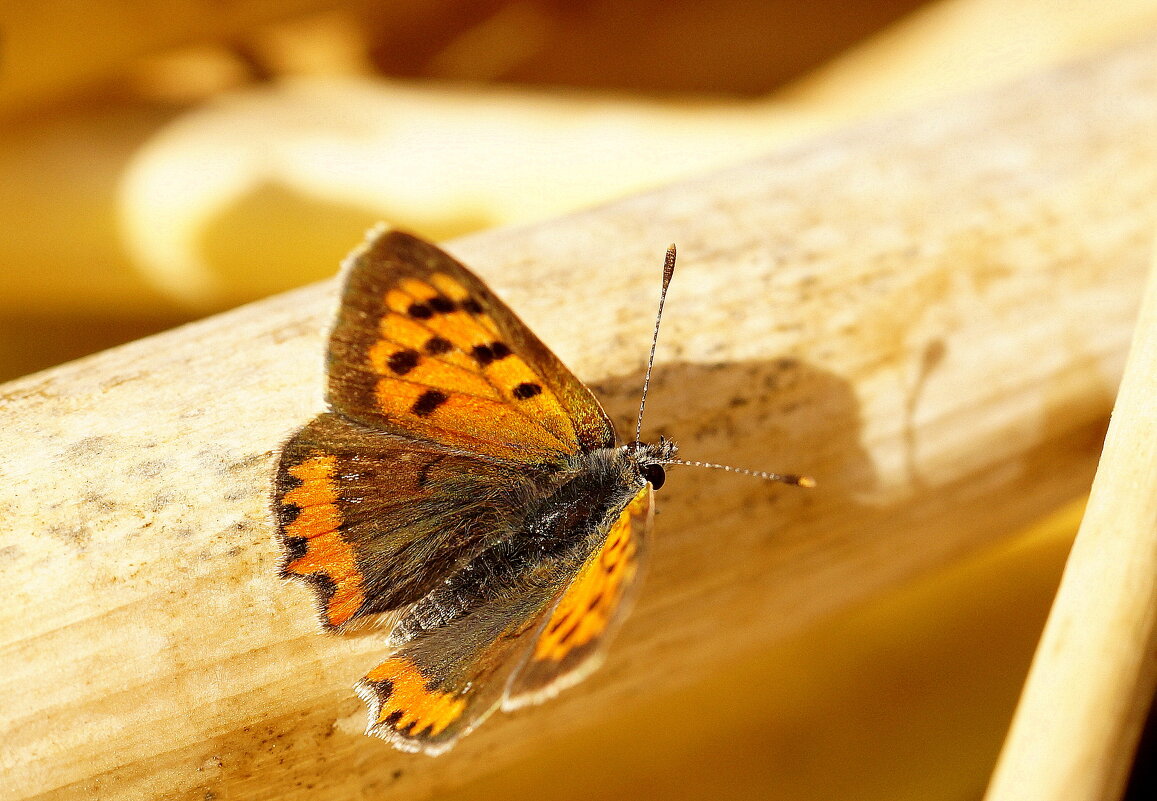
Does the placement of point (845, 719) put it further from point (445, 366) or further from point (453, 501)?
point (445, 366)

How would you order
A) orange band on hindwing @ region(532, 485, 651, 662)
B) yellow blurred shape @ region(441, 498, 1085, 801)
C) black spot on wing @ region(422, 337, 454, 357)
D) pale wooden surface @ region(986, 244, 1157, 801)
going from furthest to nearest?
yellow blurred shape @ region(441, 498, 1085, 801) → black spot on wing @ region(422, 337, 454, 357) → orange band on hindwing @ region(532, 485, 651, 662) → pale wooden surface @ region(986, 244, 1157, 801)

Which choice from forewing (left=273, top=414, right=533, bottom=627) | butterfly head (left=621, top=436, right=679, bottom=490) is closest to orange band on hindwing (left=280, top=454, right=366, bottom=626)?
forewing (left=273, top=414, right=533, bottom=627)

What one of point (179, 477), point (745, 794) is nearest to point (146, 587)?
point (179, 477)

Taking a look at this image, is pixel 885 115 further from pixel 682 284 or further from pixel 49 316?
pixel 49 316

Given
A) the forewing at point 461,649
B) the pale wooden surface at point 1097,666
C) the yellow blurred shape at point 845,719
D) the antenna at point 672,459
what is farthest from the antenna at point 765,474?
the yellow blurred shape at point 845,719

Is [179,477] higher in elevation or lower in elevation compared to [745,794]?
higher

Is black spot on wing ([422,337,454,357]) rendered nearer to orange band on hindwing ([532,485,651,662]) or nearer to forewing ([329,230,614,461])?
forewing ([329,230,614,461])
